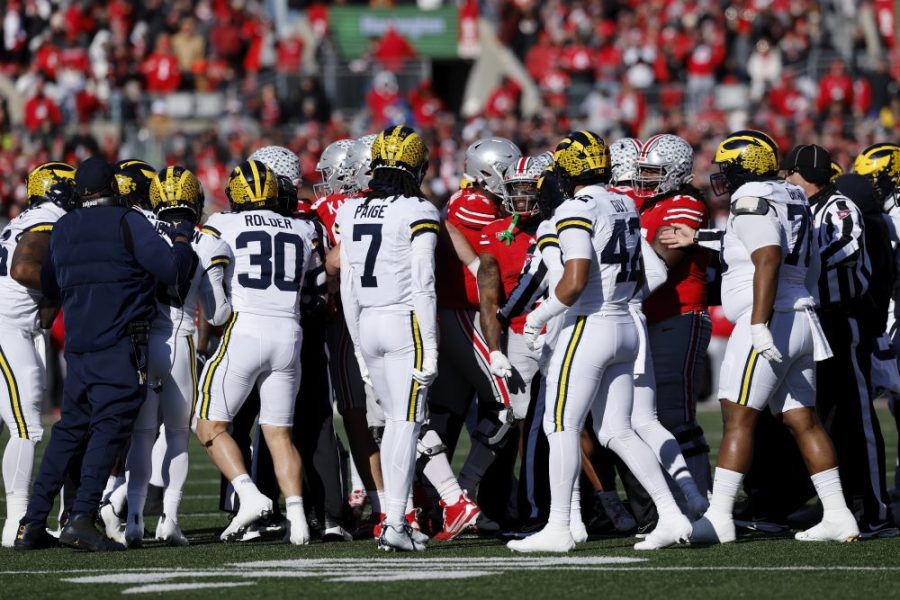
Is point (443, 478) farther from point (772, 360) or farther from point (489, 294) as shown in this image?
point (772, 360)

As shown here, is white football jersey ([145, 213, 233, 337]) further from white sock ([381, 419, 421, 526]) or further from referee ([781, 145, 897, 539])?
referee ([781, 145, 897, 539])

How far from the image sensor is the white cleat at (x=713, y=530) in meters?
7.59

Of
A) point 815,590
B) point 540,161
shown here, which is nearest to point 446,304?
point 540,161

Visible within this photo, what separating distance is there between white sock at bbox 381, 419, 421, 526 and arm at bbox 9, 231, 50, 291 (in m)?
1.98

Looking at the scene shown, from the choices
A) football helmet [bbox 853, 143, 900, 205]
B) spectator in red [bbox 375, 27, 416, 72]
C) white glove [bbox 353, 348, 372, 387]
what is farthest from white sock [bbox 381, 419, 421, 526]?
spectator in red [bbox 375, 27, 416, 72]

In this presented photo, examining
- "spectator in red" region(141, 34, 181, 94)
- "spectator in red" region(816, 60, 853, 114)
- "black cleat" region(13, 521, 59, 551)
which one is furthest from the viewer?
"spectator in red" region(141, 34, 181, 94)

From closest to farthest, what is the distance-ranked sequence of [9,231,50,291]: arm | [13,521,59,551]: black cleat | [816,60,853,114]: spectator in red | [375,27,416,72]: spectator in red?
1. [13,521,59,551]: black cleat
2. [9,231,50,291]: arm
3. [816,60,853,114]: spectator in red
4. [375,27,416,72]: spectator in red

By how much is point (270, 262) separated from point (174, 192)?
25.8 inches

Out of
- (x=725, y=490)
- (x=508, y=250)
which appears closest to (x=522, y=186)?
(x=508, y=250)

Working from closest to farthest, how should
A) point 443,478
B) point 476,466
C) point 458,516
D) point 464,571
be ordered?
point 464,571 < point 458,516 < point 443,478 < point 476,466

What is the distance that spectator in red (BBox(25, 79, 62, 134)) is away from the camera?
22.5 m

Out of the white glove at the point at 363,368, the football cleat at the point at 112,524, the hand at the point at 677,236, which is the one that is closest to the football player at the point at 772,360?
the hand at the point at 677,236

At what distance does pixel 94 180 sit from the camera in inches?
311

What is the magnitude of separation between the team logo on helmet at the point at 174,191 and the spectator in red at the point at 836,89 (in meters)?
14.7
